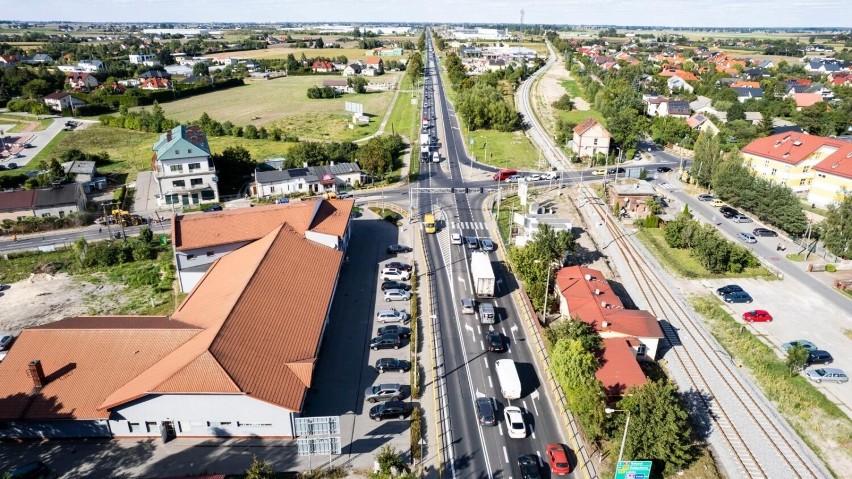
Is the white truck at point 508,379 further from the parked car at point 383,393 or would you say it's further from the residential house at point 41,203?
the residential house at point 41,203

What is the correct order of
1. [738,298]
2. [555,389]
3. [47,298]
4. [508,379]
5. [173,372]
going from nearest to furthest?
[173,372]
[508,379]
[555,389]
[738,298]
[47,298]

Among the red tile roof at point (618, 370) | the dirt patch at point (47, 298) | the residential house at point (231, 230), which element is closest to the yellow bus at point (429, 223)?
the residential house at point (231, 230)

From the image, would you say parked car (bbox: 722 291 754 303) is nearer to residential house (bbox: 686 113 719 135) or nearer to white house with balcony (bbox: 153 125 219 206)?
white house with balcony (bbox: 153 125 219 206)

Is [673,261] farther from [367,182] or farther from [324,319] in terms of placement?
[367,182]

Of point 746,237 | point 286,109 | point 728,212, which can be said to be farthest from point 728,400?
point 286,109

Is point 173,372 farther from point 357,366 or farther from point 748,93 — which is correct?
point 748,93

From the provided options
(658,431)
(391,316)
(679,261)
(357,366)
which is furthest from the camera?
(679,261)
